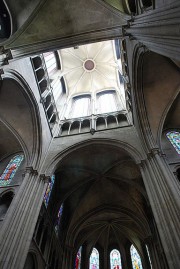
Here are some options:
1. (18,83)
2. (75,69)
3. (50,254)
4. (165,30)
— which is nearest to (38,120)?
(18,83)

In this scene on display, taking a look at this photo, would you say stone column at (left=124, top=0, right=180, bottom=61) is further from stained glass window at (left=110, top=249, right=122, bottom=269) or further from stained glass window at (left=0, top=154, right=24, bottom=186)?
stained glass window at (left=110, top=249, right=122, bottom=269)

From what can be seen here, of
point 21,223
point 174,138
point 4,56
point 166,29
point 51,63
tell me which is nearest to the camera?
point 166,29

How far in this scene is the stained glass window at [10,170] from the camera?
11.2 meters

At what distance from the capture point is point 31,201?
8.65 meters

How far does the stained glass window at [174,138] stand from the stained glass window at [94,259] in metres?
11.1

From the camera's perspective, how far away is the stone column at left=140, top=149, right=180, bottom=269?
19.7 feet

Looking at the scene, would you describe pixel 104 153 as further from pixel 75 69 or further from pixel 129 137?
pixel 75 69

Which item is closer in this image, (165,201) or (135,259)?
(165,201)

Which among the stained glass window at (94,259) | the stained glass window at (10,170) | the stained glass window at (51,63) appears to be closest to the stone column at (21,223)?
the stained glass window at (10,170)

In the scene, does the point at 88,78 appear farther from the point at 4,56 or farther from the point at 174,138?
the point at 4,56

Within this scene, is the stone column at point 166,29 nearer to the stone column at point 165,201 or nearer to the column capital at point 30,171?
the stone column at point 165,201

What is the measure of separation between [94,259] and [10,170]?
10.0m

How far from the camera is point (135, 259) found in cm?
1525

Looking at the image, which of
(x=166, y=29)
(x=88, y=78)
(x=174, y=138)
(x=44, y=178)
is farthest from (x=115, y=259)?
(x=88, y=78)
